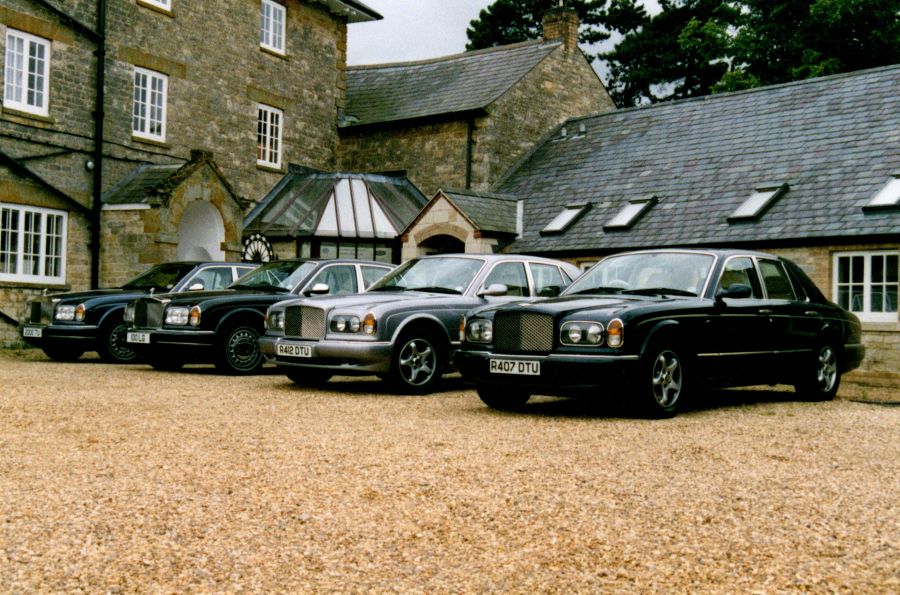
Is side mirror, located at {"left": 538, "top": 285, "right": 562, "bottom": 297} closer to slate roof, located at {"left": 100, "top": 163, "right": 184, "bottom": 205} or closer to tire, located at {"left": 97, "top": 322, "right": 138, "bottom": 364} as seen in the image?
tire, located at {"left": 97, "top": 322, "right": 138, "bottom": 364}

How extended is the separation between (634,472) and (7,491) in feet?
12.1

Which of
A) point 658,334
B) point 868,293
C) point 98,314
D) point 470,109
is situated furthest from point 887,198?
point 98,314

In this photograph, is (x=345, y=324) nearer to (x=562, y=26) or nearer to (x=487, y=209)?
(x=487, y=209)

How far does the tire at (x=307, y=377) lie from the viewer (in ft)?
38.5

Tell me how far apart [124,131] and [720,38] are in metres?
21.9

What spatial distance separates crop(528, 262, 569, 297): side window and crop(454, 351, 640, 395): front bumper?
9.96ft

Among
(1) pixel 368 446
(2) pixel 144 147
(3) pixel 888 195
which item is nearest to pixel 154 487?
(1) pixel 368 446

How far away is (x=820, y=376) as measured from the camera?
10.9 m

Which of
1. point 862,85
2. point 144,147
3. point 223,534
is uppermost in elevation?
point 862,85

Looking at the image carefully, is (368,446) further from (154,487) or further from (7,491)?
(7,491)

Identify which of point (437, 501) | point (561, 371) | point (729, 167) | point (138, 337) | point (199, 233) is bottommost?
point (437, 501)

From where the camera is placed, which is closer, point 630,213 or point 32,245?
point 32,245

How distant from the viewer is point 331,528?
15.1 feet

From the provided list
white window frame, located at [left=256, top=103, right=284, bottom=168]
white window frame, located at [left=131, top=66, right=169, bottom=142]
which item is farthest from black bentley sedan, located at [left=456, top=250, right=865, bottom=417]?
white window frame, located at [left=256, top=103, right=284, bottom=168]
